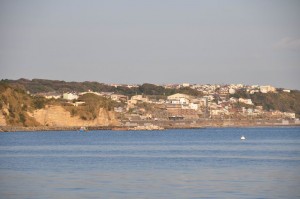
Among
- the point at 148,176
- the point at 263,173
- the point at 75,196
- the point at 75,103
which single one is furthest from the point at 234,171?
the point at 75,103

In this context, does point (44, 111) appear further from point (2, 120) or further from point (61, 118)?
point (2, 120)

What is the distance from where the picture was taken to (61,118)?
118 meters

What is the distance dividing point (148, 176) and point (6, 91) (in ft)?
262

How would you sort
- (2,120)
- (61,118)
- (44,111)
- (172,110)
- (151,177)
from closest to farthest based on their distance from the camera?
1. (151,177)
2. (2,120)
3. (44,111)
4. (61,118)
5. (172,110)

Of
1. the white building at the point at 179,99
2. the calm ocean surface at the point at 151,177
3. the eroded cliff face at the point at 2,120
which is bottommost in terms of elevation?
the calm ocean surface at the point at 151,177

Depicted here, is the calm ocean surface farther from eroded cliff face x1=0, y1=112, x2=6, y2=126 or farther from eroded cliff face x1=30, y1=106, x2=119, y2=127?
eroded cliff face x1=30, y1=106, x2=119, y2=127

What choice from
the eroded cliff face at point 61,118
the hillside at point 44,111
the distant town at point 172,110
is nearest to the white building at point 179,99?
the distant town at point 172,110

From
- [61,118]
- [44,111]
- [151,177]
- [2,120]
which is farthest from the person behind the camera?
[61,118]

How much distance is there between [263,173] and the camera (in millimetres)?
30703

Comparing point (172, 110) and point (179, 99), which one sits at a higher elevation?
point (179, 99)

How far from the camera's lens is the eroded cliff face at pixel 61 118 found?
4493 inches

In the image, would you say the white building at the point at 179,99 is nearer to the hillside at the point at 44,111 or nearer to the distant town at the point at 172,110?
the distant town at the point at 172,110

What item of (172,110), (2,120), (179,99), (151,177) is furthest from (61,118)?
(151,177)

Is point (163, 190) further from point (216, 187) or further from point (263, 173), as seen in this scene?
point (263, 173)
